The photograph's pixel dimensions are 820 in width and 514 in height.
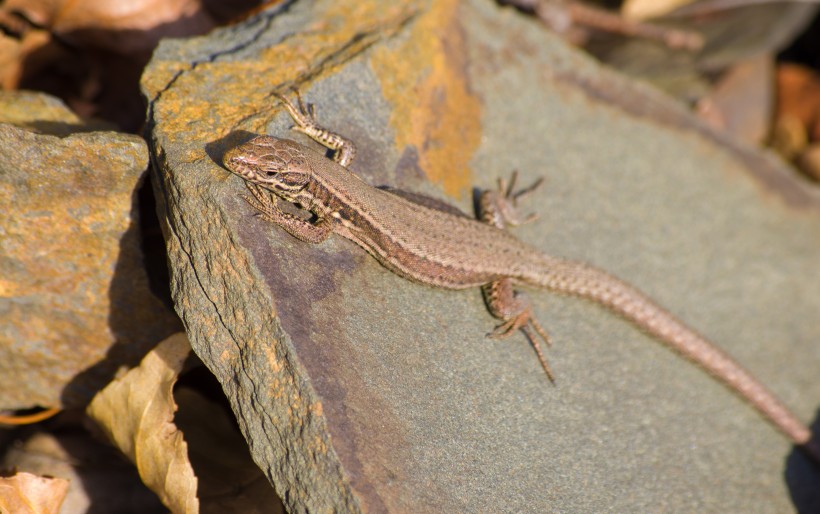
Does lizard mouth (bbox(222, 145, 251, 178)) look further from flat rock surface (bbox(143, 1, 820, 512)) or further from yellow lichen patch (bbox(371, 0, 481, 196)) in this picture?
yellow lichen patch (bbox(371, 0, 481, 196))

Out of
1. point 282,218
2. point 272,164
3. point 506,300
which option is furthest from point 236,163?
point 506,300

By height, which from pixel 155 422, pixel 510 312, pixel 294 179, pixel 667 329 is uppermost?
pixel 294 179

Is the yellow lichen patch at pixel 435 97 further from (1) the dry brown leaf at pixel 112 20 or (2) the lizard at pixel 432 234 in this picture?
(1) the dry brown leaf at pixel 112 20

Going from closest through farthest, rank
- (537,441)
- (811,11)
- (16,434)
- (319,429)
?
(319,429), (537,441), (16,434), (811,11)

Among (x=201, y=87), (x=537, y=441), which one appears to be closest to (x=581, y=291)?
(x=537, y=441)

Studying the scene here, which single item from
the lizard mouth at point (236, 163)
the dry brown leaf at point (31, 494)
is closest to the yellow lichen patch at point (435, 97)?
the lizard mouth at point (236, 163)

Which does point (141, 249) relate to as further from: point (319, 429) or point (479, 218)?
point (479, 218)

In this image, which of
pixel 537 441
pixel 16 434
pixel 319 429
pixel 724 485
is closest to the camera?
pixel 319 429

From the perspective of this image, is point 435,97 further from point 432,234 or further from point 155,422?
point 155,422
